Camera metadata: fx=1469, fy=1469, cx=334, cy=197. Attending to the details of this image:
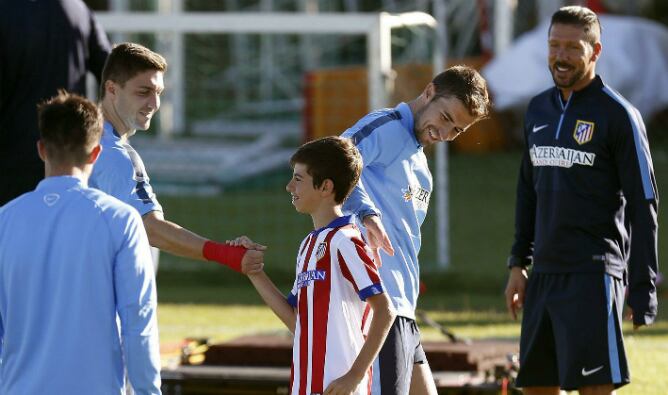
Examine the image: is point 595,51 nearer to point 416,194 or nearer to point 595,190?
point 595,190

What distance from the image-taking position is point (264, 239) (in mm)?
14938

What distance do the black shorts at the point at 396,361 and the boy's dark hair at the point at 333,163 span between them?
0.67 metres

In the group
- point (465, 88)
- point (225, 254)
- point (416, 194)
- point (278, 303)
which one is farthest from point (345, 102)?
point (278, 303)

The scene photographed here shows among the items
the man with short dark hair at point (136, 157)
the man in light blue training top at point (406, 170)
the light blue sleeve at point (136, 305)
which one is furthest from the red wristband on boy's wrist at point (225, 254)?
the light blue sleeve at point (136, 305)

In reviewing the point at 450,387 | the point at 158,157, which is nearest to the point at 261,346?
the point at 450,387

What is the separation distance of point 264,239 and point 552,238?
9027mm

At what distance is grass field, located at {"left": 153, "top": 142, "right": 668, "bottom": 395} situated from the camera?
10102 mm

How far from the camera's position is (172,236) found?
516 cm

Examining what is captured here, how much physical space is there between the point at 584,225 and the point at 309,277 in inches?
64.7

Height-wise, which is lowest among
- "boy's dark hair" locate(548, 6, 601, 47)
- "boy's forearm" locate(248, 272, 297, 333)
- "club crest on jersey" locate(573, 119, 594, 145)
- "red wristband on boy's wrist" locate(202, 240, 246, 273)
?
"boy's forearm" locate(248, 272, 297, 333)

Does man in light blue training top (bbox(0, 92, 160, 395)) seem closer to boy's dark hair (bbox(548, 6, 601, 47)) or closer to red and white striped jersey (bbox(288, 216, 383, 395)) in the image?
red and white striped jersey (bbox(288, 216, 383, 395))

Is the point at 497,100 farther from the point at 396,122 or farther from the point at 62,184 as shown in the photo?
the point at 62,184

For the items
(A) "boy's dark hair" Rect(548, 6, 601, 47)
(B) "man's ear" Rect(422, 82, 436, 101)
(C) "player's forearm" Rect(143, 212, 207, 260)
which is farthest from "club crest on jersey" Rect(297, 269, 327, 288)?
(A) "boy's dark hair" Rect(548, 6, 601, 47)

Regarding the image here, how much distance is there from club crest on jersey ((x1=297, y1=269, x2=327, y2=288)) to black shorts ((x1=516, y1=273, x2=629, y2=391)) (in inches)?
61.4
